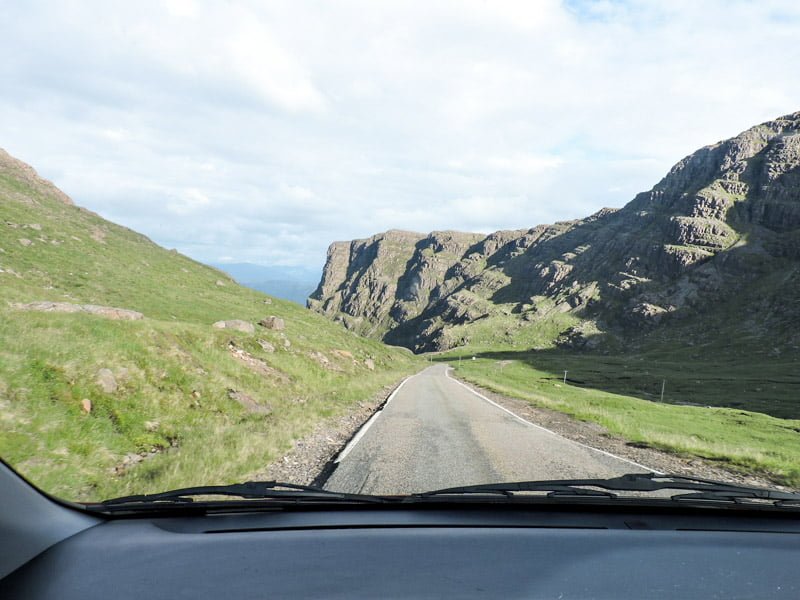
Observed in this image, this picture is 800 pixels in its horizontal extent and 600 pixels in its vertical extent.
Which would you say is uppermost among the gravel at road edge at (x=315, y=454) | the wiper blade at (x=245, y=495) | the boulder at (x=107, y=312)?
the boulder at (x=107, y=312)

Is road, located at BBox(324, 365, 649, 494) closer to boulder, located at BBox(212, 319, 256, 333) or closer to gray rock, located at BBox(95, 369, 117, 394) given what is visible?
gray rock, located at BBox(95, 369, 117, 394)

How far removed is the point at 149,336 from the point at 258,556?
50.0ft

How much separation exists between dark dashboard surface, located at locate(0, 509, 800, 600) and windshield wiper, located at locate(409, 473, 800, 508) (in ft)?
1.26

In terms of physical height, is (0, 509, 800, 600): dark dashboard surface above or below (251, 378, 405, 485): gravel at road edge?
above

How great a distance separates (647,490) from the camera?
12.9 ft

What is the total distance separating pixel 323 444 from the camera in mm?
10500

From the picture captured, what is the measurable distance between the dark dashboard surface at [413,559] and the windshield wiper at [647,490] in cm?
38

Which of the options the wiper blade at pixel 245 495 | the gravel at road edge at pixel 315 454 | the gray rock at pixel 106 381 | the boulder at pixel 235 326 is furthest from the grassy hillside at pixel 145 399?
the wiper blade at pixel 245 495

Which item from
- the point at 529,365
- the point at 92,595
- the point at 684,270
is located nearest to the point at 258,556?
the point at 92,595

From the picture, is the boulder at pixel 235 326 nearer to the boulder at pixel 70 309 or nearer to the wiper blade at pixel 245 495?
the boulder at pixel 70 309

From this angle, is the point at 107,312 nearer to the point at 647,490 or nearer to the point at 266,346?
the point at 266,346

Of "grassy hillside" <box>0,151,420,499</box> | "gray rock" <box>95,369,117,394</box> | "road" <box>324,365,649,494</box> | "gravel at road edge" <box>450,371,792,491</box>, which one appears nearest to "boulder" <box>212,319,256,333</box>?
"grassy hillside" <box>0,151,420,499</box>

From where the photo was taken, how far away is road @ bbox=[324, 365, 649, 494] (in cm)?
739

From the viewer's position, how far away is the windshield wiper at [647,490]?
3.57m
